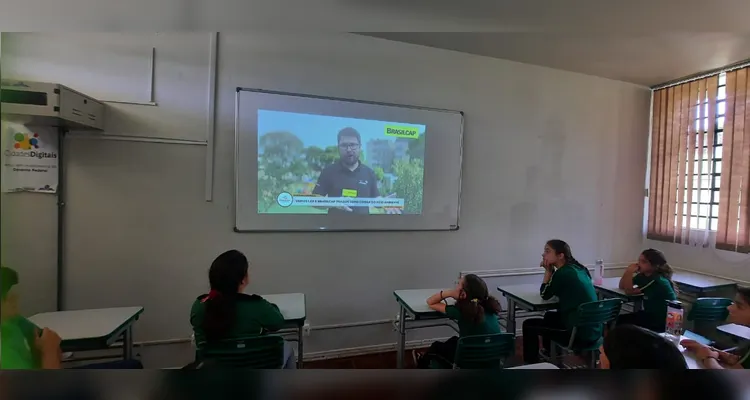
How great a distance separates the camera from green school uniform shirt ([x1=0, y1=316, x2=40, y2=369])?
28cm

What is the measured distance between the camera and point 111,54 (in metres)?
2.21

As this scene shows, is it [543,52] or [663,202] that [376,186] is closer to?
[543,52]

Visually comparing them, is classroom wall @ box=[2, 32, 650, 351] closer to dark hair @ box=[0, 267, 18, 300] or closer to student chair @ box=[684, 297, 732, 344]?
student chair @ box=[684, 297, 732, 344]

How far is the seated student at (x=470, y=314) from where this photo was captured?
6.04 feet

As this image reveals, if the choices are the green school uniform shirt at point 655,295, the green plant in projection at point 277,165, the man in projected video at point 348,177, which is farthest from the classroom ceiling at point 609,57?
the green school uniform shirt at point 655,295

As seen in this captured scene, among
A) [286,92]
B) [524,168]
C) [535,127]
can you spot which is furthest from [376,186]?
[535,127]

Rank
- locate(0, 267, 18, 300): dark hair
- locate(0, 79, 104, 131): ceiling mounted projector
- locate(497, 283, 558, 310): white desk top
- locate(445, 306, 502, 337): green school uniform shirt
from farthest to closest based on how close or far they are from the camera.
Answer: locate(497, 283, 558, 310): white desk top, locate(445, 306, 502, 337): green school uniform shirt, locate(0, 79, 104, 131): ceiling mounted projector, locate(0, 267, 18, 300): dark hair

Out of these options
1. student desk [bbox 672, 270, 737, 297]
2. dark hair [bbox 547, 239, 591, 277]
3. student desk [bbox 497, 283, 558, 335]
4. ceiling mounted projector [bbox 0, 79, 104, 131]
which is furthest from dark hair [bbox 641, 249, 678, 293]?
ceiling mounted projector [bbox 0, 79, 104, 131]

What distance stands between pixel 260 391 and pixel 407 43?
3.11m

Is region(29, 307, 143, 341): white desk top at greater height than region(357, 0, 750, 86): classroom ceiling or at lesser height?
lesser

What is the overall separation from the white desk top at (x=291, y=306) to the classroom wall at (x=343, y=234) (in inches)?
17.7

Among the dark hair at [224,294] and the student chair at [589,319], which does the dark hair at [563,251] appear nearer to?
the student chair at [589,319]

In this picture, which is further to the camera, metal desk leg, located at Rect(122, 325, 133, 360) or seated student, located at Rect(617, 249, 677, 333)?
seated student, located at Rect(617, 249, 677, 333)

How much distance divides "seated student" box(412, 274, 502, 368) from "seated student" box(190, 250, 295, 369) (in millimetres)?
878
